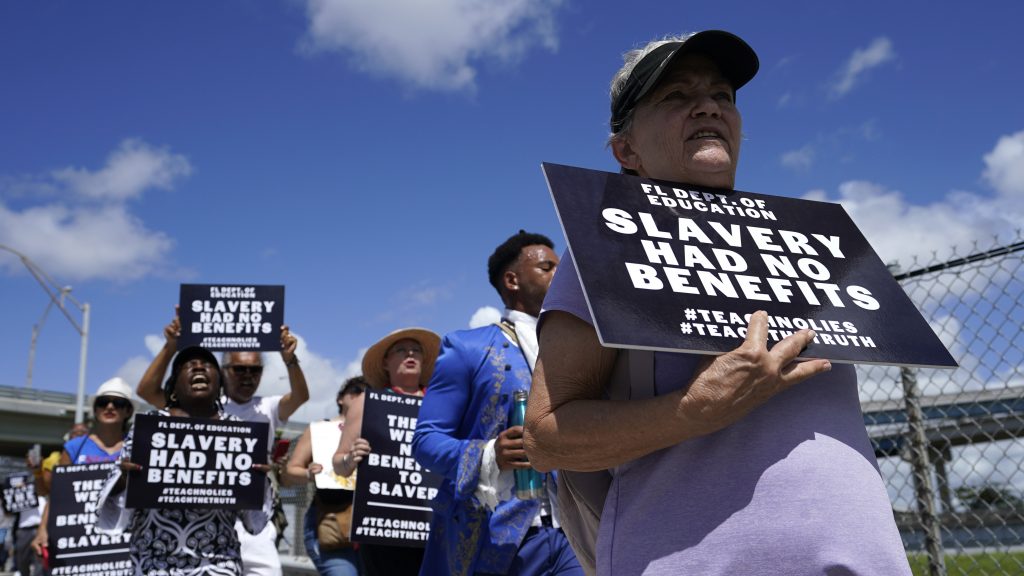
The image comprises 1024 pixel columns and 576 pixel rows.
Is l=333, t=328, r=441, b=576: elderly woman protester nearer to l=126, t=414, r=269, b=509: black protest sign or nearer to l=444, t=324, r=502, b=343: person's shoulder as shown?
l=126, t=414, r=269, b=509: black protest sign

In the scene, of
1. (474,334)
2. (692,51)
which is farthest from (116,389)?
(692,51)

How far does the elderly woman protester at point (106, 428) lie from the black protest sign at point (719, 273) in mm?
6564

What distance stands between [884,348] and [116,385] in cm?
711

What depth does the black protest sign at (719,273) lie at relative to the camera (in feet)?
5.27

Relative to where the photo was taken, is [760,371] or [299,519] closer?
[760,371]

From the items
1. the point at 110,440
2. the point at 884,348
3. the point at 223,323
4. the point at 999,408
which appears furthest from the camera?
the point at 110,440

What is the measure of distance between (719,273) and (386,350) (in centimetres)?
460

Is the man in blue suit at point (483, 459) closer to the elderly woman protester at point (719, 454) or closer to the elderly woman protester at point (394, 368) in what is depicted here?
the elderly woman protester at point (719, 454)

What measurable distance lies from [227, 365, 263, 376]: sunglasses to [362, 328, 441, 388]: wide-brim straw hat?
3.58 ft

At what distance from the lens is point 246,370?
692 cm

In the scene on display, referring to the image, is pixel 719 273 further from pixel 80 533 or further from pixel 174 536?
pixel 80 533

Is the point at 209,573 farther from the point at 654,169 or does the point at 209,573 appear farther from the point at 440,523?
the point at 654,169

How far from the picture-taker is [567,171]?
5.98 feet

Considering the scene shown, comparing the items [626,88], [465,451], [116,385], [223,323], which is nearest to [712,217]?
[626,88]
